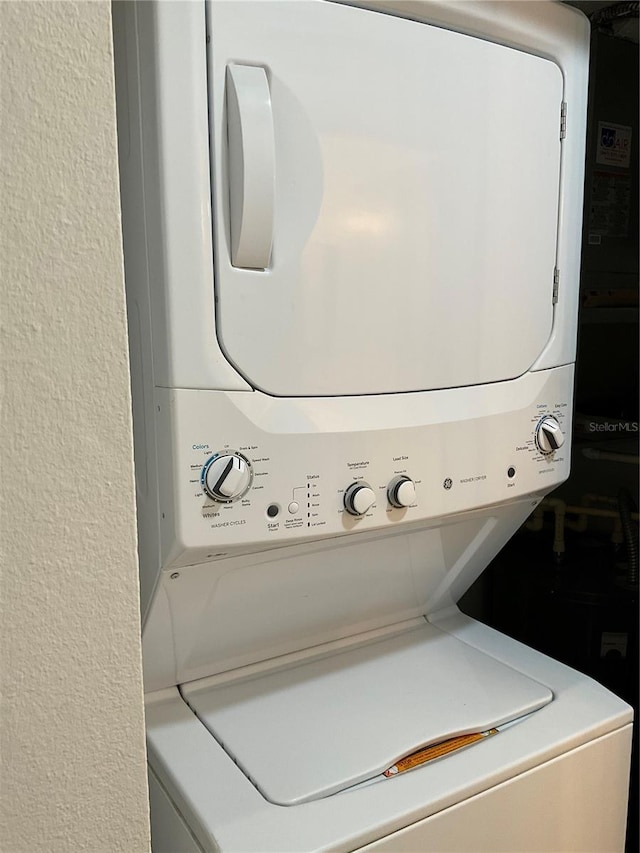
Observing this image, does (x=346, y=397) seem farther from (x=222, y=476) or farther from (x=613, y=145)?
(x=613, y=145)

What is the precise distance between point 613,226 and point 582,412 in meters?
0.45

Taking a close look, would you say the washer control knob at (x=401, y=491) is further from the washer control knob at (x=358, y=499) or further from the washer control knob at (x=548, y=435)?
the washer control knob at (x=548, y=435)

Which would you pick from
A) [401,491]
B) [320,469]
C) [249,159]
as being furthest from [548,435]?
[249,159]

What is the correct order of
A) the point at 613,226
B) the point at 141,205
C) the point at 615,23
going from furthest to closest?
the point at 613,226 < the point at 615,23 < the point at 141,205

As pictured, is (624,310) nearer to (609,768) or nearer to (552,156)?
(552,156)

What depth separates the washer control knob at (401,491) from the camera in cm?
108

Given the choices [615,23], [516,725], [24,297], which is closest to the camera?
[24,297]

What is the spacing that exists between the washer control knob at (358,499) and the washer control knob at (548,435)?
37 cm

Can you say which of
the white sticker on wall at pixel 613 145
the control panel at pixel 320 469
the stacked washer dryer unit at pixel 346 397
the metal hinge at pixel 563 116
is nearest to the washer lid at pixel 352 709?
the stacked washer dryer unit at pixel 346 397

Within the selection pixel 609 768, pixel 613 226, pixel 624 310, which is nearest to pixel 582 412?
pixel 624 310

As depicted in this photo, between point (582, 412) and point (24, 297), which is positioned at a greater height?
point (24, 297)

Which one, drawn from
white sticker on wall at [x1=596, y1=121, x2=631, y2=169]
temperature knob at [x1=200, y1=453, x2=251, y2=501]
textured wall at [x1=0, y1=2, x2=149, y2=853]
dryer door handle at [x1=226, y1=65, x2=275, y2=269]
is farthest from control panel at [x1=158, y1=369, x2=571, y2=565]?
white sticker on wall at [x1=596, y1=121, x2=631, y2=169]

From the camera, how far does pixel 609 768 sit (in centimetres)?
115

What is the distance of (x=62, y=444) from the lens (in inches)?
21.6
